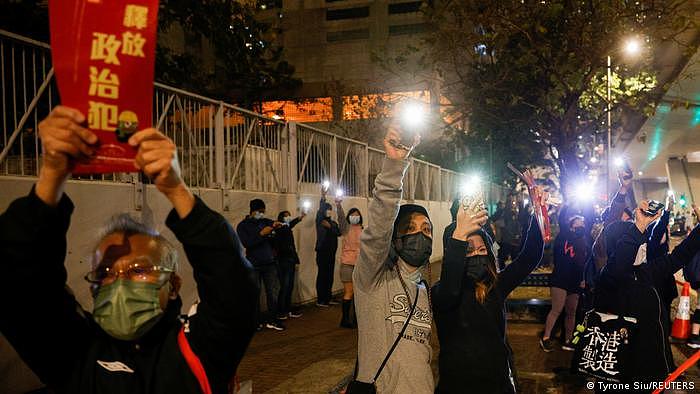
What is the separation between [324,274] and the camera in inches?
455

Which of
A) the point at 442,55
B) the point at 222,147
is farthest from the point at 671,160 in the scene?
the point at 222,147

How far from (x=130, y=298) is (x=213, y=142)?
759cm

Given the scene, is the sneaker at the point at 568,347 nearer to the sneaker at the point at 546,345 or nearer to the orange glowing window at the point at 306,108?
the sneaker at the point at 546,345

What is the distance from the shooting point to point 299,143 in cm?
1193

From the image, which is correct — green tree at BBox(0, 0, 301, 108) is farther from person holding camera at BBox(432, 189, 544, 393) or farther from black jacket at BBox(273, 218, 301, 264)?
person holding camera at BBox(432, 189, 544, 393)

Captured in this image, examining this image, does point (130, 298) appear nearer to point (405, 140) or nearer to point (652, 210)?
point (405, 140)

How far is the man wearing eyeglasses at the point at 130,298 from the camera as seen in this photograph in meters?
1.62

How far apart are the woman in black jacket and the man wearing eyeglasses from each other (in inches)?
144

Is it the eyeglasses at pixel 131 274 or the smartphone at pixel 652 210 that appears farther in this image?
the smartphone at pixel 652 210

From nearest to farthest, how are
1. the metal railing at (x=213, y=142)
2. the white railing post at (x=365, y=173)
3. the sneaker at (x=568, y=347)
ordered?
the metal railing at (x=213, y=142) < the sneaker at (x=568, y=347) < the white railing post at (x=365, y=173)

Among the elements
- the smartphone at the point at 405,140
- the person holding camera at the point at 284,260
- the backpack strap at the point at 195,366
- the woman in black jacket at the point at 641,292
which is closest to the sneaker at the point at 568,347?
the woman in black jacket at the point at 641,292

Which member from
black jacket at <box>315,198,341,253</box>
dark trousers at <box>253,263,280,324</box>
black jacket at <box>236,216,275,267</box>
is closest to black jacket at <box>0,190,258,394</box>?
black jacket at <box>236,216,275,267</box>

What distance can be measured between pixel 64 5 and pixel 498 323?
272cm

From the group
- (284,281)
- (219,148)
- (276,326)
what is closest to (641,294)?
(276,326)
